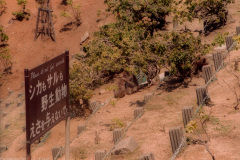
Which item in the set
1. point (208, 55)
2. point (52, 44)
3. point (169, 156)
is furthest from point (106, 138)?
point (52, 44)

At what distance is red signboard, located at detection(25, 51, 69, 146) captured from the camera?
7160mm

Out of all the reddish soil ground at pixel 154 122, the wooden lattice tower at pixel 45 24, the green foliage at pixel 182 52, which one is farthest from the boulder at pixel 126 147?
the wooden lattice tower at pixel 45 24

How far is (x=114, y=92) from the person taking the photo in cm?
→ 1897

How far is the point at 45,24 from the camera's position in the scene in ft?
103

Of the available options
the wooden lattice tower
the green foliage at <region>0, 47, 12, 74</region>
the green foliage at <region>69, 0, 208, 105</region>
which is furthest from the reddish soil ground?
the wooden lattice tower

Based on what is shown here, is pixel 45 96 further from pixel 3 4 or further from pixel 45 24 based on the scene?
pixel 3 4

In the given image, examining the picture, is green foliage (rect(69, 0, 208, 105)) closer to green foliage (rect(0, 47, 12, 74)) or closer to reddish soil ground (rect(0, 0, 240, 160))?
reddish soil ground (rect(0, 0, 240, 160))

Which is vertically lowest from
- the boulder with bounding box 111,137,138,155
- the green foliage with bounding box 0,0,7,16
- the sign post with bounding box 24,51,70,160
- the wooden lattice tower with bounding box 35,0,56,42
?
the boulder with bounding box 111,137,138,155

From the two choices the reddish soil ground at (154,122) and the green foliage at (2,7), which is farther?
the green foliage at (2,7)

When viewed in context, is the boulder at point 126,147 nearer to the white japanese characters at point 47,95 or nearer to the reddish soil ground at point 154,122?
the reddish soil ground at point 154,122

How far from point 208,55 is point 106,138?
21.8 ft

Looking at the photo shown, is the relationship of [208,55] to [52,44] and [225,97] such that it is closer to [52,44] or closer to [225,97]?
[225,97]

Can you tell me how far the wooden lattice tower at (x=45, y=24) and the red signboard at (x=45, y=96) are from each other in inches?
876

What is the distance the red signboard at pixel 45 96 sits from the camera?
23.5ft
